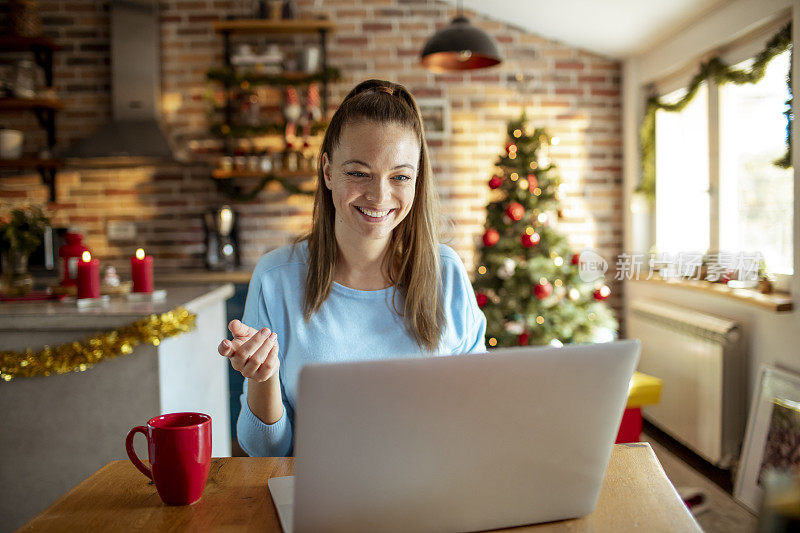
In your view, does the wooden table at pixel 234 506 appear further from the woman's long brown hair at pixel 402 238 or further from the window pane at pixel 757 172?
the window pane at pixel 757 172

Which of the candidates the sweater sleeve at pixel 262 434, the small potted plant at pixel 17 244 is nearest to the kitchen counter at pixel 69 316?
the small potted plant at pixel 17 244

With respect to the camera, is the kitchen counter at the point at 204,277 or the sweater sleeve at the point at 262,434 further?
the kitchen counter at the point at 204,277

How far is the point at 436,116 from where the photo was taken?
4211 millimetres

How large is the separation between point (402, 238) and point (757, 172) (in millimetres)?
2363

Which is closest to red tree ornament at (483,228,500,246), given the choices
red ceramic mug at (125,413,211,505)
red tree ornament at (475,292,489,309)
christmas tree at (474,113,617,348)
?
christmas tree at (474,113,617,348)

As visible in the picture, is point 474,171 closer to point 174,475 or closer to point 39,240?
point 39,240

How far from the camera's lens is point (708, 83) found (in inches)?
129

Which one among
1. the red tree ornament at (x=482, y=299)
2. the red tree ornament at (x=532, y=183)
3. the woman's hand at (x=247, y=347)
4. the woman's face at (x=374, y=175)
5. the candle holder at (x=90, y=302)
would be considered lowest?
the red tree ornament at (x=482, y=299)

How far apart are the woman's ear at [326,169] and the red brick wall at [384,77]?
2935mm

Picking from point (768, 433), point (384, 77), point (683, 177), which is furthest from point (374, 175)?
point (384, 77)

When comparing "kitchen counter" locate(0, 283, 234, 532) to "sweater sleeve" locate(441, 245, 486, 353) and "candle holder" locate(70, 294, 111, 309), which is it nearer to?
"candle holder" locate(70, 294, 111, 309)

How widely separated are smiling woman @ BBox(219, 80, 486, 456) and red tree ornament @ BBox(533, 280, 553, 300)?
2018 millimetres

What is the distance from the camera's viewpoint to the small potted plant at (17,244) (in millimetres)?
2285

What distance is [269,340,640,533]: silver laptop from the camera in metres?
0.61
